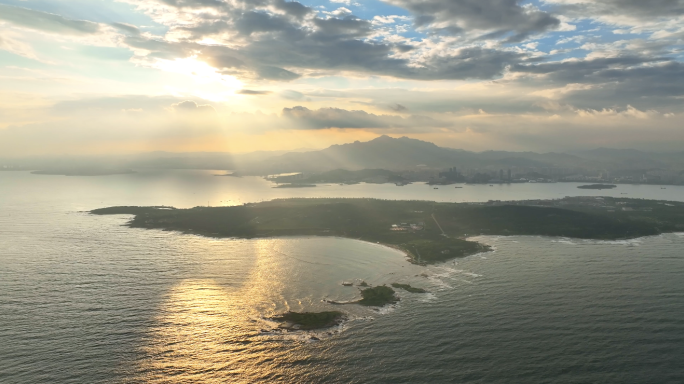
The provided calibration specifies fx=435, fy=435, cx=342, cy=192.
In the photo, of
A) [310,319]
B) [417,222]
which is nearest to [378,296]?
[310,319]

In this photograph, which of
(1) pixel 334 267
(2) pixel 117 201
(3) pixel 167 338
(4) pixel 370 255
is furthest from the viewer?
(2) pixel 117 201

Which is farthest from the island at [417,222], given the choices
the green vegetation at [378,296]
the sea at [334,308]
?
the green vegetation at [378,296]

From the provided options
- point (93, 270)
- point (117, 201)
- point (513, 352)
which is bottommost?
point (513, 352)

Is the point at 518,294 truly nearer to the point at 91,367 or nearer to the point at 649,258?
the point at 649,258

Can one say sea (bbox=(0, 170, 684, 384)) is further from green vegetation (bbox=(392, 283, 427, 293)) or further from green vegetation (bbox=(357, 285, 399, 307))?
green vegetation (bbox=(357, 285, 399, 307))

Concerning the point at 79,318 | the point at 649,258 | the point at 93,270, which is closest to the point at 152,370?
the point at 79,318

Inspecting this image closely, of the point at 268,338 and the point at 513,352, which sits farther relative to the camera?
the point at 268,338

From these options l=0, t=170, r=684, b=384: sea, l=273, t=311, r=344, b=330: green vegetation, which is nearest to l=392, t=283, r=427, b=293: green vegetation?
l=0, t=170, r=684, b=384: sea

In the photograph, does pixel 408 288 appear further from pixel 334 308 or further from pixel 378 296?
pixel 334 308
